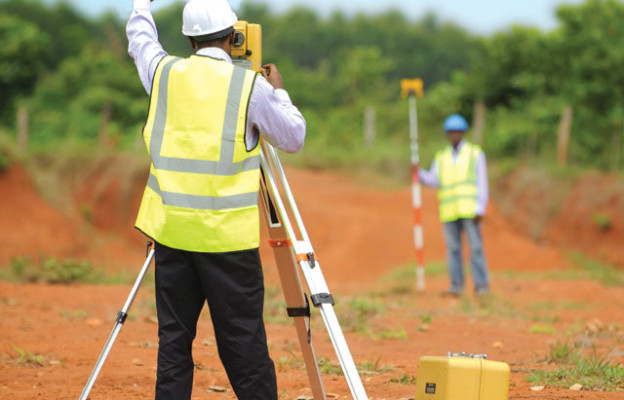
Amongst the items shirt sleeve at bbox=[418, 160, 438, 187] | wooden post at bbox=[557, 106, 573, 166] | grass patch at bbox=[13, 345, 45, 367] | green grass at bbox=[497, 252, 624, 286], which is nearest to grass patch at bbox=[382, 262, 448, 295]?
green grass at bbox=[497, 252, 624, 286]

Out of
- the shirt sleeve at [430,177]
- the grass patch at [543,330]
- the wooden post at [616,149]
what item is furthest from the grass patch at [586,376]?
the wooden post at [616,149]

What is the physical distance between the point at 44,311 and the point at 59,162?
33.8 feet

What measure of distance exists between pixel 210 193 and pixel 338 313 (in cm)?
386

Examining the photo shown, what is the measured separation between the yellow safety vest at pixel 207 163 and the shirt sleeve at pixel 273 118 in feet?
0.13

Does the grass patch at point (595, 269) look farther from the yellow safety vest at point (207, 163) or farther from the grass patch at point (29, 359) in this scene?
the yellow safety vest at point (207, 163)

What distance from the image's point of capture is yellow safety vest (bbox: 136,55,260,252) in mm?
2975

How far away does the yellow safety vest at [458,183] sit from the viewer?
8.76 meters

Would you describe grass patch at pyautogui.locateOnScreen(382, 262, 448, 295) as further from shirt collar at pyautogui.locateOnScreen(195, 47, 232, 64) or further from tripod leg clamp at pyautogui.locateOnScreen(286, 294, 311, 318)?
shirt collar at pyautogui.locateOnScreen(195, 47, 232, 64)

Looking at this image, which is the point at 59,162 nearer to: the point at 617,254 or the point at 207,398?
the point at 617,254

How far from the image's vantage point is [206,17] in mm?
3080

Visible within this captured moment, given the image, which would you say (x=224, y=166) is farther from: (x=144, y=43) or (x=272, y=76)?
(x=144, y=43)

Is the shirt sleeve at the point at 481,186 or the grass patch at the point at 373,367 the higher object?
the shirt sleeve at the point at 481,186

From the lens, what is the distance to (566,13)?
19391mm

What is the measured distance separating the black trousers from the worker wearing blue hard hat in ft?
Result: 19.4
